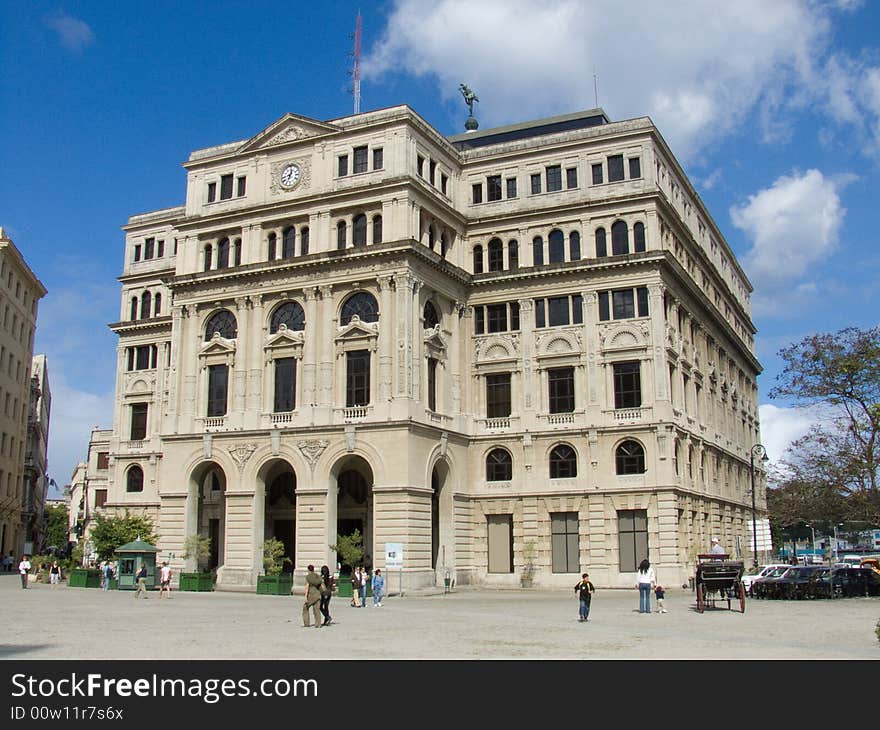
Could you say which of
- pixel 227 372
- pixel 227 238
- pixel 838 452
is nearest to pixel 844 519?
pixel 838 452

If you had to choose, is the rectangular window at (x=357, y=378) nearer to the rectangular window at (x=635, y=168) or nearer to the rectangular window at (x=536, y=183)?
the rectangular window at (x=536, y=183)

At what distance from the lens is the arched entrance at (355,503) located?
5934cm

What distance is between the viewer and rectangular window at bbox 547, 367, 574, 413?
5844 cm

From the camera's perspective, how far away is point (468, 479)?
2340 inches

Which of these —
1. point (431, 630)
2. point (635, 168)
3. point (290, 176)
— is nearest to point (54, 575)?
point (290, 176)

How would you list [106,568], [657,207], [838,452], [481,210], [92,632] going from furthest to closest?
[481,210] → [657,207] → [106,568] → [838,452] → [92,632]

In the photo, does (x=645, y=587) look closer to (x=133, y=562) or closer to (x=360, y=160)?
(x=133, y=562)

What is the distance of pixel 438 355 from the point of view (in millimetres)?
57688

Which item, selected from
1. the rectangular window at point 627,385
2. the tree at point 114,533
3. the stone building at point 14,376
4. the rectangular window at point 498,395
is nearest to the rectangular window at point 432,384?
the rectangular window at point 498,395

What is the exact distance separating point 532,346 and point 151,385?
31.8 m

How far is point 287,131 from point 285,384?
16.1 m

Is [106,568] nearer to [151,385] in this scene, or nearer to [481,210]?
[151,385]

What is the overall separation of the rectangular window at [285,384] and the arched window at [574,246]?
18.0 meters

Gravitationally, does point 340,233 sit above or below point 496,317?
above
